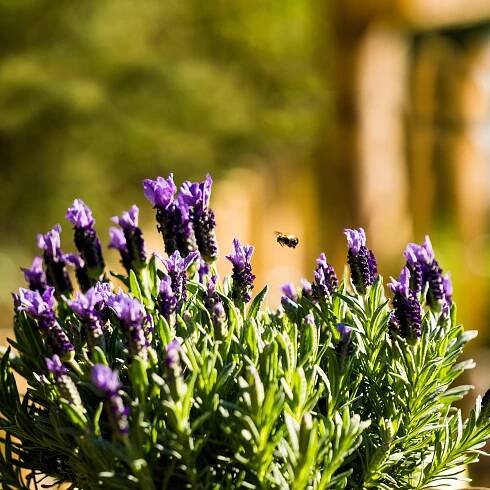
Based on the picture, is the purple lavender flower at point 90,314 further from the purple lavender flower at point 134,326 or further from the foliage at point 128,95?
the foliage at point 128,95

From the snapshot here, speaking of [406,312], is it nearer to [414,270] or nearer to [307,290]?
[414,270]

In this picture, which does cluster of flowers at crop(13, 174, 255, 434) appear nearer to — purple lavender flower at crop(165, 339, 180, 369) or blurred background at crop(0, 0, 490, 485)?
purple lavender flower at crop(165, 339, 180, 369)

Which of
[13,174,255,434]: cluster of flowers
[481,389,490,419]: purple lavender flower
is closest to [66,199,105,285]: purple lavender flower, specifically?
[13,174,255,434]: cluster of flowers

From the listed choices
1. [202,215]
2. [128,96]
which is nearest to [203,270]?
[202,215]

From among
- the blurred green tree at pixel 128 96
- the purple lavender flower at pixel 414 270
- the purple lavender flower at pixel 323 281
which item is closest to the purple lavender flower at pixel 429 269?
the purple lavender flower at pixel 414 270

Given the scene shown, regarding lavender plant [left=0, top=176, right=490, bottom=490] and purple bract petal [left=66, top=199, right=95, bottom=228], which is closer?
lavender plant [left=0, top=176, right=490, bottom=490]
